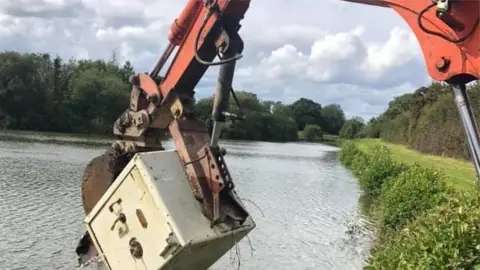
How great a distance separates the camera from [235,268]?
38.3 feet

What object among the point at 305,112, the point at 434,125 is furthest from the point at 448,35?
the point at 305,112

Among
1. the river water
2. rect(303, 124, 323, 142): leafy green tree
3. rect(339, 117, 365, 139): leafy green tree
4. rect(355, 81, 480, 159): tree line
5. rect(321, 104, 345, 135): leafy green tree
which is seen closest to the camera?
the river water

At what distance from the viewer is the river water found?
12.7m

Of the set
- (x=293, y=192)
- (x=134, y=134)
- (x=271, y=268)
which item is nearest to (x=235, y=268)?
(x=271, y=268)

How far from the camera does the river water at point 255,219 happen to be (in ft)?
41.6

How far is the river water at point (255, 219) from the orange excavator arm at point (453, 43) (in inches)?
196

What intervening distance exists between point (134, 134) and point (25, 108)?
235 ft

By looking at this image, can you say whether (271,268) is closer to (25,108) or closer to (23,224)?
(23,224)

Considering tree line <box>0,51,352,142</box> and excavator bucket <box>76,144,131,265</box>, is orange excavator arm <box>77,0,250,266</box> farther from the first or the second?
tree line <box>0,51,352,142</box>

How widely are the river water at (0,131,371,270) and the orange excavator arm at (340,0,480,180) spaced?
16.3ft

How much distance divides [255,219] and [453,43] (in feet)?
50.7

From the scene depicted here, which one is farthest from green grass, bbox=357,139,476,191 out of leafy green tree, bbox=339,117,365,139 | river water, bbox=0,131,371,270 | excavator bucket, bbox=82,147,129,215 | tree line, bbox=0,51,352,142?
leafy green tree, bbox=339,117,365,139

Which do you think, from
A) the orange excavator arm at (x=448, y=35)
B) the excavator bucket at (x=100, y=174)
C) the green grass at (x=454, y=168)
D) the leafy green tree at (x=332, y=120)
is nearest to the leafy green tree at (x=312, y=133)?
the leafy green tree at (x=332, y=120)

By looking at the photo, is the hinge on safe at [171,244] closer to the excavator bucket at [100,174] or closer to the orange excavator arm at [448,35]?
the excavator bucket at [100,174]
